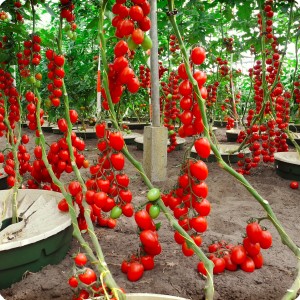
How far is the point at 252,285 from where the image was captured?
164cm

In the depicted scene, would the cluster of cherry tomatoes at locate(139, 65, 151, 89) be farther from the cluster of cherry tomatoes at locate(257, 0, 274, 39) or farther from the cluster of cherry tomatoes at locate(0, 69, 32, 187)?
the cluster of cherry tomatoes at locate(0, 69, 32, 187)

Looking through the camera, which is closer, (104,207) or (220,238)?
(104,207)

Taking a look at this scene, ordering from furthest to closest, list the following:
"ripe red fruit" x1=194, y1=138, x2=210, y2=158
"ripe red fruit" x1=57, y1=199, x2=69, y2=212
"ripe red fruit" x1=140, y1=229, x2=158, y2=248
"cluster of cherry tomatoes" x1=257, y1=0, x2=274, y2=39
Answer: "cluster of cherry tomatoes" x1=257, y1=0, x2=274, y2=39 < "ripe red fruit" x1=57, y1=199, x2=69, y2=212 < "ripe red fruit" x1=140, y1=229, x2=158, y2=248 < "ripe red fruit" x1=194, y1=138, x2=210, y2=158

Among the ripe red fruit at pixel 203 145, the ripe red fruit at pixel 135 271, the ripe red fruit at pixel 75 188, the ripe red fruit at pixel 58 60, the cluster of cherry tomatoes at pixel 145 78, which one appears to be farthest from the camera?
the cluster of cherry tomatoes at pixel 145 78

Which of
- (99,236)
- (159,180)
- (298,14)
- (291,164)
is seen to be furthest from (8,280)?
(298,14)

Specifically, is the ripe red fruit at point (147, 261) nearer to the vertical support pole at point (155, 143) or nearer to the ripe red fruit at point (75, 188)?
the ripe red fruit at point (75, 188)

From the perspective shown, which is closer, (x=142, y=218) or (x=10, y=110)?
(x=142, y=218)

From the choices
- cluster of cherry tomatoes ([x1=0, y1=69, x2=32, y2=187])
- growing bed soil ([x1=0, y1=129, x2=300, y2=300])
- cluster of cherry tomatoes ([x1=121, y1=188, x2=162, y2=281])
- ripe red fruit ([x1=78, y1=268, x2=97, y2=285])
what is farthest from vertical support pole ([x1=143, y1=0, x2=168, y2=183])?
ripe red fruit ([x1=78, y1=268, x2=97, y2=285])

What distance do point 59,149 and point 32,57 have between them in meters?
0.60

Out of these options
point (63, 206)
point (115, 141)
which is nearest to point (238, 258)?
point (115, 141)

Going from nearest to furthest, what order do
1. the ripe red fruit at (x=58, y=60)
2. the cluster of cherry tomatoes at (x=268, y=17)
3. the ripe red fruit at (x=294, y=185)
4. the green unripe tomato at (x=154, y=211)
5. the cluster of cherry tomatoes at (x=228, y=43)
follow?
the green unripe tomato at (x=154, y=211)
the ripe red fruit at (x=58, y=60)
the cluster of cherry tomatoes at (x=268, y=17)
the ripe red fruit at (x=294, y=185)
the cluster of cherry tomatoes at (x=228, y=43)

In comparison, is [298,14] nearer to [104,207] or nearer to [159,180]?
[159,180]

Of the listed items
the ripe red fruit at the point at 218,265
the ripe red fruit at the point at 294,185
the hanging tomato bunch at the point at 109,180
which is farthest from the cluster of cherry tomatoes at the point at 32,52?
the ripe red fruit at the point at 294,185

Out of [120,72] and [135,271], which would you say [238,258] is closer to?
[135,271]
